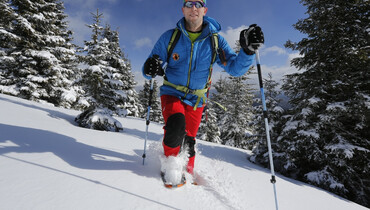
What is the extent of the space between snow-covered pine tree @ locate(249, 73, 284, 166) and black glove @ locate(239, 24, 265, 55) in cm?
748

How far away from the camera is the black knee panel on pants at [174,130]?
2.61 meters

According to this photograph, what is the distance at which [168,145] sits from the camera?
8.79ft

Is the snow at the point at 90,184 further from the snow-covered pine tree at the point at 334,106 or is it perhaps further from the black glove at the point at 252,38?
the snow-covered pine tree at the point at 334,106

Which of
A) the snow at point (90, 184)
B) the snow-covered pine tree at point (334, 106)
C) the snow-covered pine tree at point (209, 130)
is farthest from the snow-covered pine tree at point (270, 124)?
the snow-covered pine tree at point (209, 130)

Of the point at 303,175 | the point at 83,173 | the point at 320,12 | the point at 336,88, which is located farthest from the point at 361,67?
the point at 83,173

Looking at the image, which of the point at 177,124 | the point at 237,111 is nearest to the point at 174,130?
the point at 177,124

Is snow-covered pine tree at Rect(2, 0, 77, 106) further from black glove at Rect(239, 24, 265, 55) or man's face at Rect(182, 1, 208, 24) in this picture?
black glove at Rect(239, 24, 265, 55)

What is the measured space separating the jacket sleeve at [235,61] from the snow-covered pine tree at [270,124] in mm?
7145

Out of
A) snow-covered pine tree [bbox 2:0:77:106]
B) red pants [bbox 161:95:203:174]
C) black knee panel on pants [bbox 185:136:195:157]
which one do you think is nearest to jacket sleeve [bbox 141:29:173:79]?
red pants [bbox 161:95:203:174]

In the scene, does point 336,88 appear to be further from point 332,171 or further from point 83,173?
point 83,173

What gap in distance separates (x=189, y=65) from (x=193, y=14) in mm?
797

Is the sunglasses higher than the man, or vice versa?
the sunglasses

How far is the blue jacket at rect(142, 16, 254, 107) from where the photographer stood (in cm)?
290

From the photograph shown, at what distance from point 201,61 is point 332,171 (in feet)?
25.8
